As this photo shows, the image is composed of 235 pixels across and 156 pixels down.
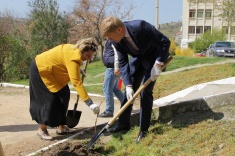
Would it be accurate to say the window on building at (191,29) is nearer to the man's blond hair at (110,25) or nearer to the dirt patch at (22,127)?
the dirt patch at (22,127)

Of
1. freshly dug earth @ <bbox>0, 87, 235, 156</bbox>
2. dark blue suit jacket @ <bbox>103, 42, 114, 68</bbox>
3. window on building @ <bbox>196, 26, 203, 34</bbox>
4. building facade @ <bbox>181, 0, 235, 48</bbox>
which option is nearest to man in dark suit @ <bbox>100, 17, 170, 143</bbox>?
freshly dug earth @ <bbox>0, 87, 235, 156</bbox>

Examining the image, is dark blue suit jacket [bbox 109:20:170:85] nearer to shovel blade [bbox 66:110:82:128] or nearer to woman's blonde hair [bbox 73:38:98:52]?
woman's blonde hair [bbox 73:38:98:52]

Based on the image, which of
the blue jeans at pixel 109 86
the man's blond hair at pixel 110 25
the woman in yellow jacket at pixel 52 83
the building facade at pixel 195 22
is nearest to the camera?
the man's blond hair at pixel 110 25

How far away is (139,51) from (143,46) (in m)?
0.13

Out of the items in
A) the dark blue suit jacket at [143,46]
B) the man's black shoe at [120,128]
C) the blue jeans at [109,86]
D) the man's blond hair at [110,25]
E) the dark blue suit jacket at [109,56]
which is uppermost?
the man's blond hair at [110,25]

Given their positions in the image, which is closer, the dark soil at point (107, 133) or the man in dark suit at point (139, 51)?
the man in dark suit at point (139, 51)

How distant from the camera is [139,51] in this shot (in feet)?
13.3

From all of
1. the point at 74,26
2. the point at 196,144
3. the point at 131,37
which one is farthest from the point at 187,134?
the point at 74,26

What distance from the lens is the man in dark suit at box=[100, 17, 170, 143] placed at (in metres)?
3.69

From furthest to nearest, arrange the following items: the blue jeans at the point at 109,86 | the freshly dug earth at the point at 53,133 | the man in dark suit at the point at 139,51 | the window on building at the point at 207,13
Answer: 1. the window on building at the point at 207,13
2. the blue jeans at the point at 109,86
3. the freshly dug earth at the point at 53,133
4. the man in dark suit at the point at 139,51

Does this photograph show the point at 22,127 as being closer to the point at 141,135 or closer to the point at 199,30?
the point at 141,135

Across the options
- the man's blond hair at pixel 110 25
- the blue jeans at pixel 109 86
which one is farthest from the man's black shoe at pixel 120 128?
the man's blond hair at pixel 110 25

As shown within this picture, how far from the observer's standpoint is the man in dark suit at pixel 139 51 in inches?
145

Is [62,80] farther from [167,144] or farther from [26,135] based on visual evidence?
[167,144]
